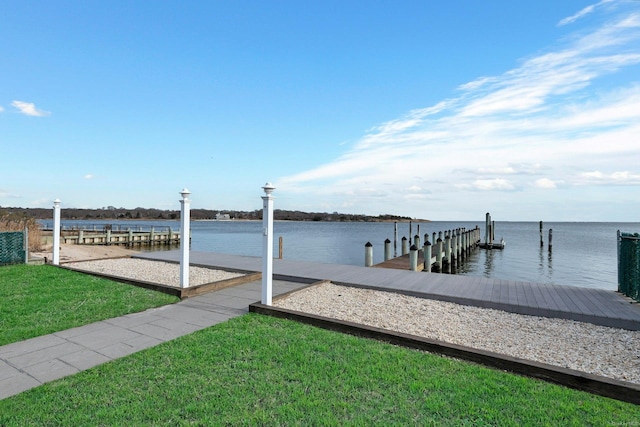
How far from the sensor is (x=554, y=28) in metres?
7.92

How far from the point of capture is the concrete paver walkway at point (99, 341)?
2.77m

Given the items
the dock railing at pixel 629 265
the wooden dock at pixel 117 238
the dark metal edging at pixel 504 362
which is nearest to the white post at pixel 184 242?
the dark metal edging at pixel 504 362

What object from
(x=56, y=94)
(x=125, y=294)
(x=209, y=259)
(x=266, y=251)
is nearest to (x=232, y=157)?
(x=209, y=259)

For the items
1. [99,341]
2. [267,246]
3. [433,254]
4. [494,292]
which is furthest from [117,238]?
[494,292]

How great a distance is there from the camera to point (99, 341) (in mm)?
3486

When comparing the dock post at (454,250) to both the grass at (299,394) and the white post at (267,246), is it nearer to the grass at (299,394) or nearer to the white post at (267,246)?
the white post at (267,246)

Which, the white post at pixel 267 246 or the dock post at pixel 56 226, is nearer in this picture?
the white post at pixel 267 246

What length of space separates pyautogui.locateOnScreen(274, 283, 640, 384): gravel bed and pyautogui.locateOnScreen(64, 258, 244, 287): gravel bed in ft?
8.07

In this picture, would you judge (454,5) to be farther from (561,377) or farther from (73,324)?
(73,324)

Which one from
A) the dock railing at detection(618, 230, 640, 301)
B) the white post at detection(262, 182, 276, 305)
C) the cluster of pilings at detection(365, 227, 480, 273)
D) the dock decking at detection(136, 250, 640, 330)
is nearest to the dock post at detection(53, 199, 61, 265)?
the dock decking at detection(136, 250, 640, 330)

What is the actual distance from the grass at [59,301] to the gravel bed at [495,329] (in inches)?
90.7

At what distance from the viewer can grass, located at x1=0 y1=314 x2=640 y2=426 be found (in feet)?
6.86

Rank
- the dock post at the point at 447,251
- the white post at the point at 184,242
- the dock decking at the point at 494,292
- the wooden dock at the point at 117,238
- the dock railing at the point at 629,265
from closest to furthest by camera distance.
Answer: the dock decking at the point at 494,292 < the dock railing at the point at 629,265 < the white post at the point at 184,242 < the dock post at the point at 447,251 < the wooden dock at the point at 117,238

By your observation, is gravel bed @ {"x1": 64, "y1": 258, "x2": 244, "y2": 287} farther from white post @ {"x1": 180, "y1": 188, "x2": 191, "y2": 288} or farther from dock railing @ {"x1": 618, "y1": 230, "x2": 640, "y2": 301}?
dock railing @ {"x1": 618, "y1": 230, "x2": 640, "y2": 301}
